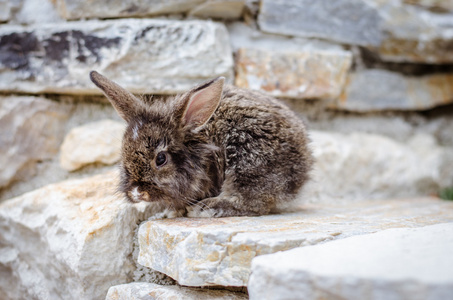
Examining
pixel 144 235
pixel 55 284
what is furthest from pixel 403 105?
pixel 55 284

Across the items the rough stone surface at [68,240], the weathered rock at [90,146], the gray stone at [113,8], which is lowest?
the rough stone surface at [68,240]

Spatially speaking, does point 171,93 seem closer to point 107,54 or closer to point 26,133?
point 107,54

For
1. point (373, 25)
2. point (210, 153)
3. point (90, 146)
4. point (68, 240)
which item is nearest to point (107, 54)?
point (90, 146)

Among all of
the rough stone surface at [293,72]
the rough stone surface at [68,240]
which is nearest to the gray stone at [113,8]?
the rough stone surface at [293,72]

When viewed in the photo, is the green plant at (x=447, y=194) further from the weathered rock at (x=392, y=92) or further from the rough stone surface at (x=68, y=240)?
the rough stone surface at (x=68, y=240)

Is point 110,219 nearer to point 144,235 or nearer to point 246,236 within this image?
point 144,235

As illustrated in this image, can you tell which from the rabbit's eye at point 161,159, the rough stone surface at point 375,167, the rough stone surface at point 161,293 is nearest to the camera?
the rough stone surface at point 161,293
